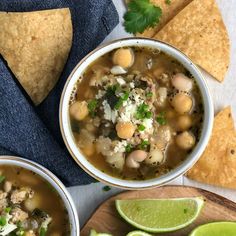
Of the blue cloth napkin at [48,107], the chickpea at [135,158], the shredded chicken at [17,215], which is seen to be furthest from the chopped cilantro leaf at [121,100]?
the shredded chicken at [17,215]

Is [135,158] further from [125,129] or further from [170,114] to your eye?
[170,114]

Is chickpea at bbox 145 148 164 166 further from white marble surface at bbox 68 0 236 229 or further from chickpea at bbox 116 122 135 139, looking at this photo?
white marble surface at bbox 68 0 236 229

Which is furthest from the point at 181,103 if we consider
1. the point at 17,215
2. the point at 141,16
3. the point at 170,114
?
the point at 17,215

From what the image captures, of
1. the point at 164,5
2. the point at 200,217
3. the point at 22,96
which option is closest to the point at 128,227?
the point at 200,217

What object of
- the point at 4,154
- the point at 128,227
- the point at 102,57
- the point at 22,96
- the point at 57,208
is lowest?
the point at 128,227

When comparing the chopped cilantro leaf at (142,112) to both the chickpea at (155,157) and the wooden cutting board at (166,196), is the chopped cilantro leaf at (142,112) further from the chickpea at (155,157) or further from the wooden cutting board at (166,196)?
the wooden cutting board at (166,196)

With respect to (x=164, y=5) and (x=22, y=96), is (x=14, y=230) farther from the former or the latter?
(x=164, y=5)
